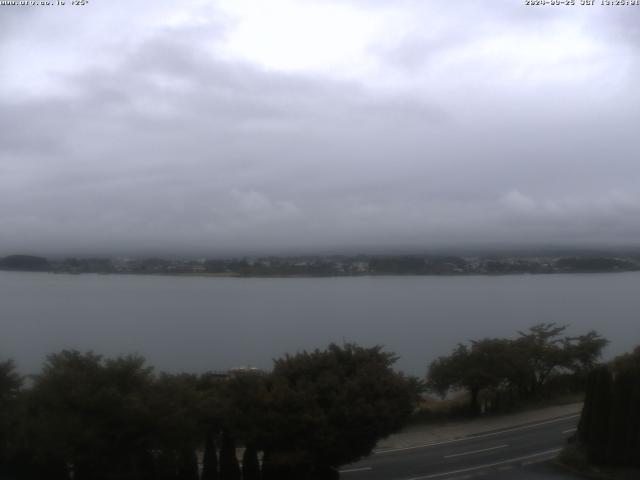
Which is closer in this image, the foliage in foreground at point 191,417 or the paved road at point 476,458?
the foliage in foreground at point 191,417

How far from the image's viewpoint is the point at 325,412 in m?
14.4

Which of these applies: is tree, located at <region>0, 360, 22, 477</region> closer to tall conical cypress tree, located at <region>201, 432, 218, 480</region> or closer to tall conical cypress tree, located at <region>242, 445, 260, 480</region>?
tall conical cypress tree, located at <region>201, 432, 218, 480</region>

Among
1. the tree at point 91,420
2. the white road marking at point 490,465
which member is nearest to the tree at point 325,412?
the white road marking at point 490,465

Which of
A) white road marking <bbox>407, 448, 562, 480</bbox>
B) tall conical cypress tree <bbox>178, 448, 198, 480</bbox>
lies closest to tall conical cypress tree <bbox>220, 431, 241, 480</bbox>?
tall conical cypress tree <bbox>178, 448, 198, 480</bbox>

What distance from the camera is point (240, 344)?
38188 mm

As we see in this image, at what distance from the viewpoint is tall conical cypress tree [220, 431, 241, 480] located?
14.4 m

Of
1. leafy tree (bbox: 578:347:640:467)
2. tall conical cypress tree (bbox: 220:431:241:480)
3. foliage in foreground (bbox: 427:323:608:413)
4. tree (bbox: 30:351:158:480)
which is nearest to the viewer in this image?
tree (bbox: 30:351:158:480)

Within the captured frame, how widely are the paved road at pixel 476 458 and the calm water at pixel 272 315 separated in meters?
12.1

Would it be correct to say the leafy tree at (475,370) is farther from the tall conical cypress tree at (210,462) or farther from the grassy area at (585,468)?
the tall conical cypress tree at (210,462)

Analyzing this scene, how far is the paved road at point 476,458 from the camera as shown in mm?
16478

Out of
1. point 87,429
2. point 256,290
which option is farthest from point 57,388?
point 256,290

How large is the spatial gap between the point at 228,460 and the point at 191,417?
151 centimetres

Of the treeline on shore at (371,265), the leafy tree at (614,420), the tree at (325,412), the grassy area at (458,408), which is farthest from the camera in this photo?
the treeline on shore at (371,265)

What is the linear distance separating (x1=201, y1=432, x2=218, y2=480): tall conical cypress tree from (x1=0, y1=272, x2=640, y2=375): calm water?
14494 millimetres
